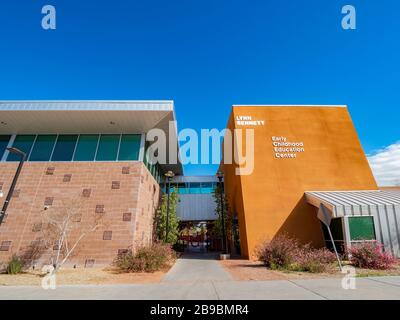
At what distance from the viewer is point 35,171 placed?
1391 centimetres

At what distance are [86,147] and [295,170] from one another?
593 inches

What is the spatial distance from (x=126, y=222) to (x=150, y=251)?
10.7ft

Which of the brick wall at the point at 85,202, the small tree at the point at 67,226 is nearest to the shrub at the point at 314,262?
the brick wall at the point at 85,202

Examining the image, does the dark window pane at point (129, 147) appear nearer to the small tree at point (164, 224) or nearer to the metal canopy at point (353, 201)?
the small tree at point (164, 224)

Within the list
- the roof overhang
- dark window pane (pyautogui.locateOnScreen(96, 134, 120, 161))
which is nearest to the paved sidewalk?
dark window pane (pyautogui.locateOnScreen(96, 134, 120, 161))

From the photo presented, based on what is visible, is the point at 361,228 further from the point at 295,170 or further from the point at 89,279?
the point at 89,279

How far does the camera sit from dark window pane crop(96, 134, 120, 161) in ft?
48.3

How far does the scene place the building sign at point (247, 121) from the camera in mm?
16625

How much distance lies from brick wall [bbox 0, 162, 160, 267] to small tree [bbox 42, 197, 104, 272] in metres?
0.10

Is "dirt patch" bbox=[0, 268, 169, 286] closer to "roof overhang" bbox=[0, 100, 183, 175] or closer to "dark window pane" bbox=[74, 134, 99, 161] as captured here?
"dark window pane" bbox=[74, 134, 99, 161]

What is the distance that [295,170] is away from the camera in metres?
15.4

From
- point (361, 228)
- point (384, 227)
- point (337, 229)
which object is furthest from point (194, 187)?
point (384, 227)

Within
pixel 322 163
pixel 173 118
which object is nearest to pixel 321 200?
pixel 322 163
